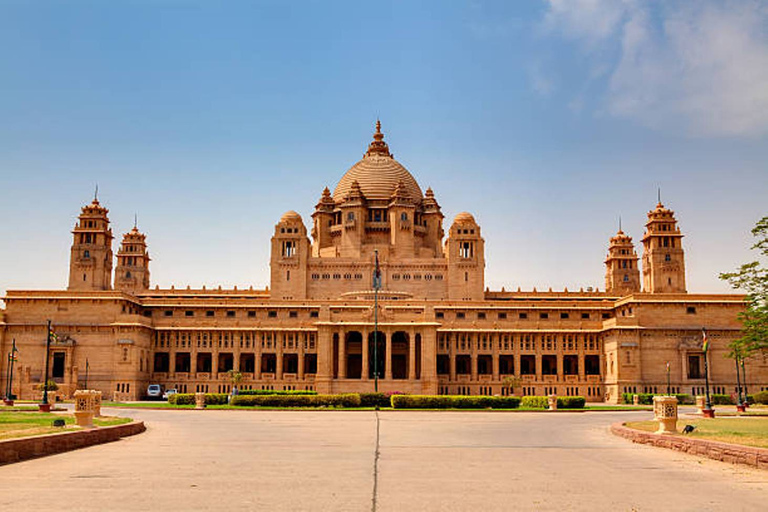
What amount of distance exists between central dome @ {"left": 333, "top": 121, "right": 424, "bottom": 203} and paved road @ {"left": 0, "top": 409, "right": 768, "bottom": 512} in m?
85.9

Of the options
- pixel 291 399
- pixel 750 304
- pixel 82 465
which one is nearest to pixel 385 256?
pixel 291 399

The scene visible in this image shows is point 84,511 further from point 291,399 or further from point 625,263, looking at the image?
point 625,263

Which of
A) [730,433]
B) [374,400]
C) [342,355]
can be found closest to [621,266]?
[342,355]

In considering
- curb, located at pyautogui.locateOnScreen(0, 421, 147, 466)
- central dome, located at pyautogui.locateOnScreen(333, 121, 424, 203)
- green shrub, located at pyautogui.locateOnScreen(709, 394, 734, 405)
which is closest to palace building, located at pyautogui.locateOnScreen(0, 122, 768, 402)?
green shrub, located at pyautogui.locateOnScreen(709, 394, 734, 405)

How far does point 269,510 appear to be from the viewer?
15.7 metres

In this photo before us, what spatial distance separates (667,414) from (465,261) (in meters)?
74.8

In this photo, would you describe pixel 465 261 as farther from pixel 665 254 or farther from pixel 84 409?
pixel 84 409

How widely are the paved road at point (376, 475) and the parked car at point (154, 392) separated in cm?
5111

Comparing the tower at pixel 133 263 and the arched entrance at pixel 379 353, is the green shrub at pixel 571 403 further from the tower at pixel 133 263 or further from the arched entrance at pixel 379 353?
the tower at pixel 133 263

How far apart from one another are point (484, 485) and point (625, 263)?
11628 cm

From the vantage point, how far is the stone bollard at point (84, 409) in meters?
31.9

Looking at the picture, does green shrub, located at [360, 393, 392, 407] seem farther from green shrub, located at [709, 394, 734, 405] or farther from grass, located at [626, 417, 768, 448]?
green shrub, located at [709, 394, 734, 405]

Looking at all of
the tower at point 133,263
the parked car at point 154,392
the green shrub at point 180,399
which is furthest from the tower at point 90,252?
the green shrub at point 180,399

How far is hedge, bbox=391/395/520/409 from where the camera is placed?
5628 centimetres
